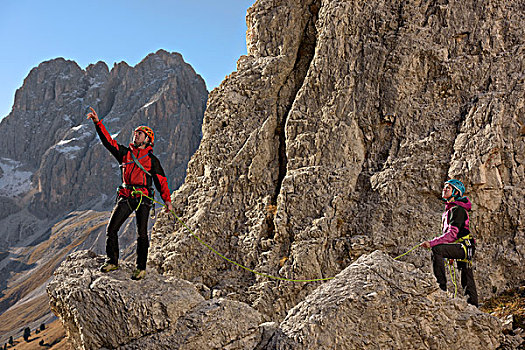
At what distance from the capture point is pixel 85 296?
6914mm

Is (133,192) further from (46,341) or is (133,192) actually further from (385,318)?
(46,341)

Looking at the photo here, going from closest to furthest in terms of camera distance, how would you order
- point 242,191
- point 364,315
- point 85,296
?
point 364,315, point 85,296, point 242,191

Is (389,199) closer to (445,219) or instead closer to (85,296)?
(445,219)

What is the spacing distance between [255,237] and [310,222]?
2143 mm

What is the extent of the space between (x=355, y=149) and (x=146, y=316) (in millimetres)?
8861

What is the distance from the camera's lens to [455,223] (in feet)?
24.4

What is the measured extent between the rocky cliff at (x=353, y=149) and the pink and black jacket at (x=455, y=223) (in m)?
3.58

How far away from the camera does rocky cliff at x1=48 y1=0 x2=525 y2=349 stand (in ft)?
35.4

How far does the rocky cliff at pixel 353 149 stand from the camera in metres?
10.8

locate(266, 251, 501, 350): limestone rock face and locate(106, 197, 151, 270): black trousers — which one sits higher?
locate(106, 197, 151, 270): black trousers

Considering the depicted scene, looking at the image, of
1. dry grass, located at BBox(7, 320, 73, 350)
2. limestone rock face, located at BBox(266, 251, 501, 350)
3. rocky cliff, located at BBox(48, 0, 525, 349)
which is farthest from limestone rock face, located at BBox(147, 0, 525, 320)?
dry grass, located at BBox(7, 320, 73, 350)

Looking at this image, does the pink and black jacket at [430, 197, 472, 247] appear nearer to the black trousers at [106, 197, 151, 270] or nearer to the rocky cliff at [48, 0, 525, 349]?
the rocky cliff at [48, 0, 525, 349]

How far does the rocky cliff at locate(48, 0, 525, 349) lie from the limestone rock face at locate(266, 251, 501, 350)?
4.36 meters

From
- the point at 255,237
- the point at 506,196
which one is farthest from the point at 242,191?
the point at 506,196
